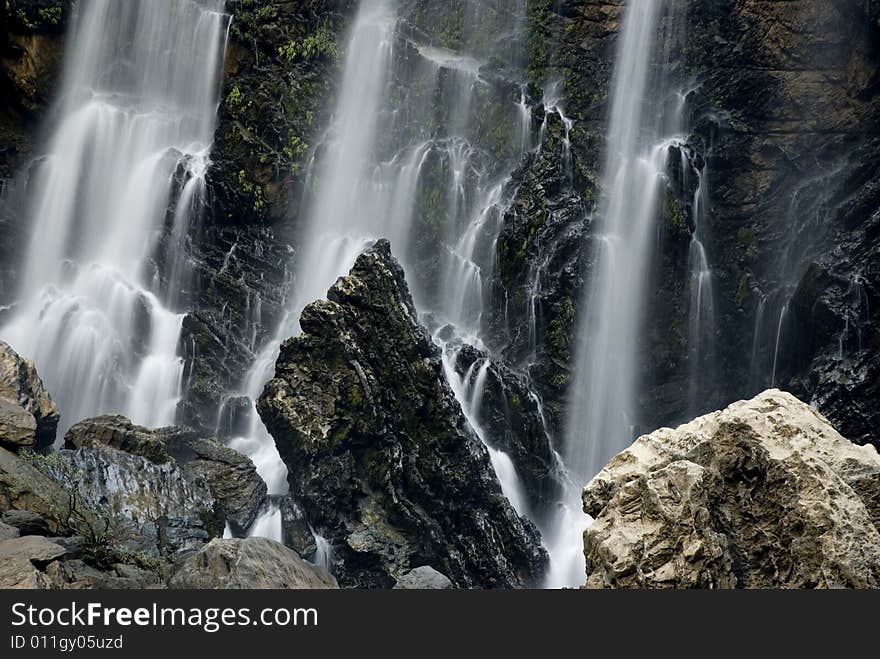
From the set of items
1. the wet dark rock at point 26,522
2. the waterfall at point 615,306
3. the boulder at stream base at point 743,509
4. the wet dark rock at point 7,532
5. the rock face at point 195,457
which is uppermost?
the waterfall at point 615,306

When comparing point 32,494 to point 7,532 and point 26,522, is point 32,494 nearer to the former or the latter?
point 26,522

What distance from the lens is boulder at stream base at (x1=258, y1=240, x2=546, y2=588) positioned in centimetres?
1952

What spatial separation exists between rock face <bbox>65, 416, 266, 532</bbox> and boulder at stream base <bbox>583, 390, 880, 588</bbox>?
13092mm

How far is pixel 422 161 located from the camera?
30438 mm

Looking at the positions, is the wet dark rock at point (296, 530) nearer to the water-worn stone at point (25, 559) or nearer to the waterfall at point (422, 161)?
the waterfall at point (422, 161)

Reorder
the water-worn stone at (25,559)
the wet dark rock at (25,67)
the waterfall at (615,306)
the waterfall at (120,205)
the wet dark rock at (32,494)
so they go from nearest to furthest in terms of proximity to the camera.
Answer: the water-worn stone at (25,559) → the wet dark rock at (32,494) → the waterfall at (120,205) → the waterfall at (615,306) → the wet dark rock at (25,67)

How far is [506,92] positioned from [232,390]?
615 inches

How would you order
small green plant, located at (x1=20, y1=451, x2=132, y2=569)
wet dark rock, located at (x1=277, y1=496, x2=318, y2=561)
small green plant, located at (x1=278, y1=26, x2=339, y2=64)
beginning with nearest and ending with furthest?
small green plant, located at (x1=20, y1=451, x2=132, y2=569), wet dark rock, located at (x1=277, y1=496, x2=318, y2=561), small green plant, located at (x1=278, y1=26, x2=339, y2=64)

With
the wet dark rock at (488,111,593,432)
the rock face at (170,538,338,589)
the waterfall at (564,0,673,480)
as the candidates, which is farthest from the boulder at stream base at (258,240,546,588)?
the rock face at (170,538,338,589)

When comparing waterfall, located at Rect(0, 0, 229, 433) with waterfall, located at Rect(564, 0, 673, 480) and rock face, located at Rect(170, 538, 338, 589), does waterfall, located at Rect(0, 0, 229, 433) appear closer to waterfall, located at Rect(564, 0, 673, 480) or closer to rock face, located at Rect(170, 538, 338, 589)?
waterfall, located at Rect(564, 0, 673, 480)

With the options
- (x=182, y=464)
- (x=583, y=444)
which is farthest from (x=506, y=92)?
(x=182, y=464)

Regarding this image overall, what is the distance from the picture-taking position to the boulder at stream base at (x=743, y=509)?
7.11 m

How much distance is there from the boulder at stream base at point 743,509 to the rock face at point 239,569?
4801 mm

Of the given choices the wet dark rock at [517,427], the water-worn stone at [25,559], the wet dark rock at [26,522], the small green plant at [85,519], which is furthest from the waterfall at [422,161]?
the water-worn stone at [25,559]
